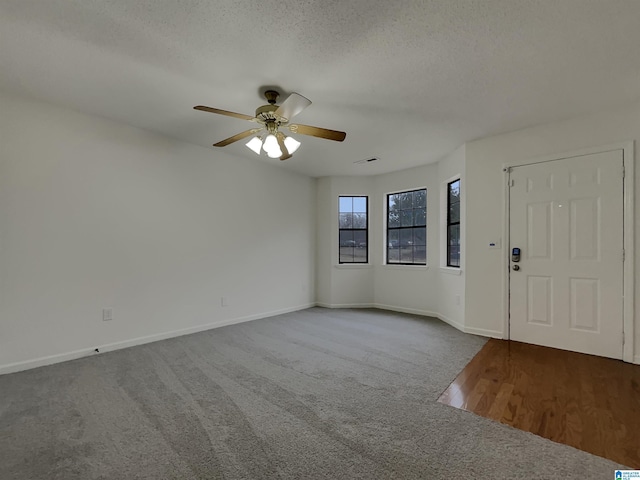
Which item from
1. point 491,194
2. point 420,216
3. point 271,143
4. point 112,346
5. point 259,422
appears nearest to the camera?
point 259,422

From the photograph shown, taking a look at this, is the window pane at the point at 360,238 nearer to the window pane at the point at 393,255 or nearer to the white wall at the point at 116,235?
the window pane at the point at 393,255

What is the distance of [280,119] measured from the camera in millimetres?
2600

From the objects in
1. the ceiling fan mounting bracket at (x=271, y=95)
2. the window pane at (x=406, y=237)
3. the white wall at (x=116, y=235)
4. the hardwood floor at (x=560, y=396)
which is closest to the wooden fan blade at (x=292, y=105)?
the ceiling fan mounting bracket at (x=271, y=95)

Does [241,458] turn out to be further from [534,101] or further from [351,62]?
[534,101]

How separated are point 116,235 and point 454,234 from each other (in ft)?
15.1

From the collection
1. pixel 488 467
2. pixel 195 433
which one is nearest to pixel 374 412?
pixel 488 467

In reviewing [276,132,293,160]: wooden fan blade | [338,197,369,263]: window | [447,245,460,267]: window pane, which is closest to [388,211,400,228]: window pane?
[338,197,369,263]: window

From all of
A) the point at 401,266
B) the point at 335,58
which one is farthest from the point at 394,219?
the point at 335,58

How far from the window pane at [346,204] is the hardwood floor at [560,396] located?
11.2ft

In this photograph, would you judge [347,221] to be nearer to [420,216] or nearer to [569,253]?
[420,216]

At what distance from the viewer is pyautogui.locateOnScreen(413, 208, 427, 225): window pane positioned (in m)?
5.12

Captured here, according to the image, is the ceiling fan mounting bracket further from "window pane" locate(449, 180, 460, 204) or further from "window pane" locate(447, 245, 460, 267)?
"window pane" locate(447, 245, 460, 267)

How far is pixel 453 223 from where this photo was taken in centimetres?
460

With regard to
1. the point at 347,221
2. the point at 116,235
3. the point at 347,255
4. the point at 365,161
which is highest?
the point at 365,161
